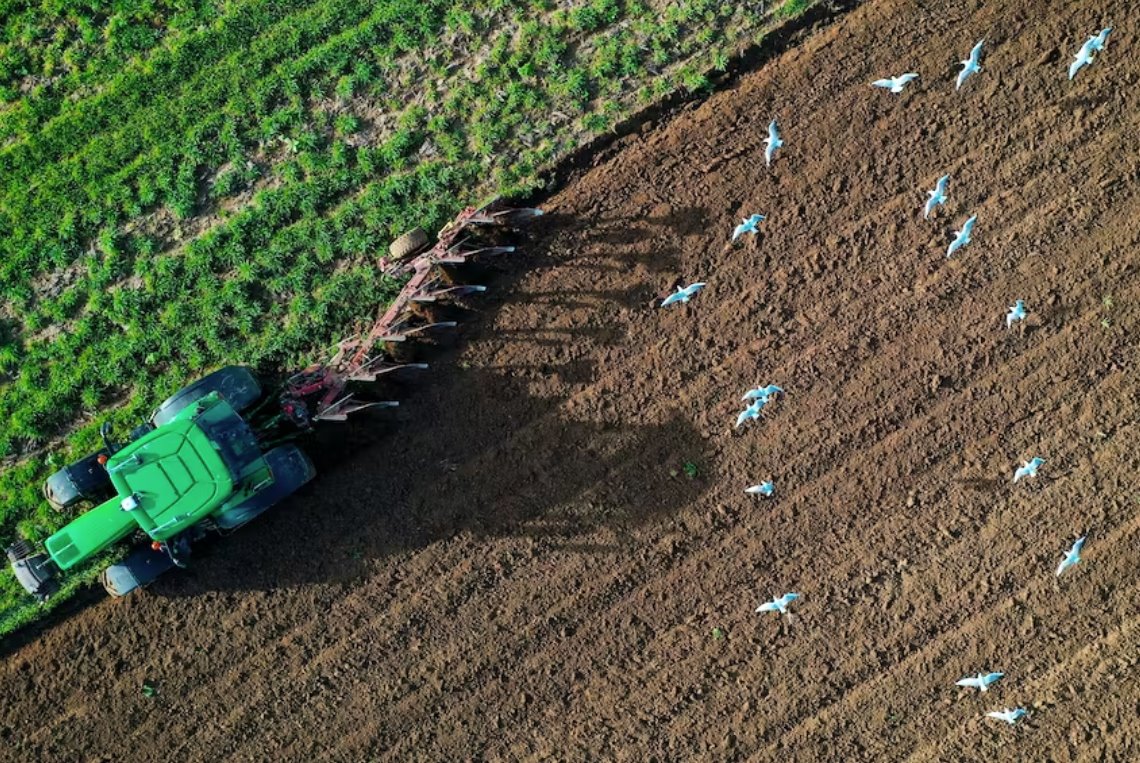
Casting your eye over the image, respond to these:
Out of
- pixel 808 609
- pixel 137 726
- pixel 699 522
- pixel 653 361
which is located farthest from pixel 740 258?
pixel 137 726

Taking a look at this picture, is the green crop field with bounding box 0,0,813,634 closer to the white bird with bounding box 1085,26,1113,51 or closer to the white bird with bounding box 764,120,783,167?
the white bird with bounding box 764,120,783,167

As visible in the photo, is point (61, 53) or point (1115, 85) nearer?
point (1115, 85)

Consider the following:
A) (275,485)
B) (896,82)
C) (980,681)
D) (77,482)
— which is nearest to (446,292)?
(275,485)

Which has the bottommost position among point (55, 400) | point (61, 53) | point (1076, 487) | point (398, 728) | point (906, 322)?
point (1076, 487)

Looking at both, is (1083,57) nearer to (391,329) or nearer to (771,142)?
(771,142)

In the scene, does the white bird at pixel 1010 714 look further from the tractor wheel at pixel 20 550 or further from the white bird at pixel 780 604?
the tractor wheel at pixel 20 550

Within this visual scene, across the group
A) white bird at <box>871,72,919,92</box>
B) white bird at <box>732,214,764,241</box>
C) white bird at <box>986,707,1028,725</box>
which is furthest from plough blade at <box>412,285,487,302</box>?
white bird at <box>986,707,1028,725</box>

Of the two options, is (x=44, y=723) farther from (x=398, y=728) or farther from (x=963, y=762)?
(x=963, y=762)
